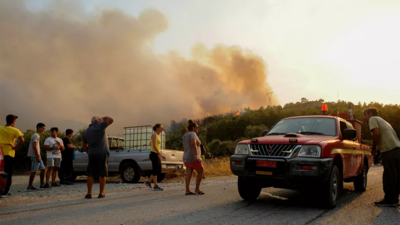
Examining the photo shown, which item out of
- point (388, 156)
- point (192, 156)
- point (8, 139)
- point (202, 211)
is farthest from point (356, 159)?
point (8, 139)

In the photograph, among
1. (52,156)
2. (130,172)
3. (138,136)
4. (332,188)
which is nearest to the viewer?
(332,188)

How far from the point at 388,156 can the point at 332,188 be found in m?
1.63

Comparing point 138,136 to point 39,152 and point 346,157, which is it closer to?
point 39,152

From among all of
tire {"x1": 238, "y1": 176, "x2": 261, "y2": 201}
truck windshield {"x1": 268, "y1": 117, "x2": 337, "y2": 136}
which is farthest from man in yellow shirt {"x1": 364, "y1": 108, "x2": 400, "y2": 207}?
tire {"x1": 238, "y1": 176, "x2": 261, "y2": 201}

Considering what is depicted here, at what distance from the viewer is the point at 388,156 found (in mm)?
6812

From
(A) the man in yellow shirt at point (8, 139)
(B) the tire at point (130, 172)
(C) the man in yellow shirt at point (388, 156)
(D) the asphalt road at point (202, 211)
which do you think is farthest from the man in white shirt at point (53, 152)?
(C) the man in yellow shirt at point (388, 156)

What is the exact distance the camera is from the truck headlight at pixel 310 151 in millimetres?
5934

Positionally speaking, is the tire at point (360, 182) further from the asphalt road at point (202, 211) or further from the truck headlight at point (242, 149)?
the truck headlight at point (242, 149)

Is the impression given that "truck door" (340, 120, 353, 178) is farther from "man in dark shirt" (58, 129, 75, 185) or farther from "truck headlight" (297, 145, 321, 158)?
"man in dark shirt" (58, 129, 75, 185)

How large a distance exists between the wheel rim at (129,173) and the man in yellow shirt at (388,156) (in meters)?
8.36

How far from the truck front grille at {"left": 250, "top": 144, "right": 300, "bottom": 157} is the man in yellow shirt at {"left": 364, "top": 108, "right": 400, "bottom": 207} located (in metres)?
2.04

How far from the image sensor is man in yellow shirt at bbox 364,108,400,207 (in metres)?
6.61

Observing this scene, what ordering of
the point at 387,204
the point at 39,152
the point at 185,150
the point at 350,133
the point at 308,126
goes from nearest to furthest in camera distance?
the point at 387,204 → the point at 350,133 → the point at 308,126 → the point at 185,150 → the point at 39,152

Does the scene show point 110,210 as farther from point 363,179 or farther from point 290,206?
point 363,179
